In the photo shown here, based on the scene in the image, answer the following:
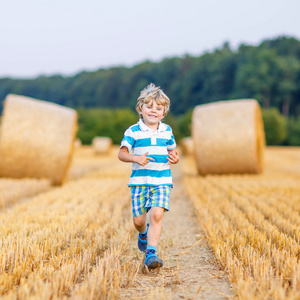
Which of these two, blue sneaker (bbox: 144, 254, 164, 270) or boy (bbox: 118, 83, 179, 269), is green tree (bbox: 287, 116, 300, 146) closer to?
boy (bbox: 118, 83, 179, 269)

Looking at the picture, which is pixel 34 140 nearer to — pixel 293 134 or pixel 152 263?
pixel 152 263

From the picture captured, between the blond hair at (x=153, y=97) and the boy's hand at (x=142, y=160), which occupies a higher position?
the blond hair at (x=153, y=97)

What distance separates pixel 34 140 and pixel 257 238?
5.74m

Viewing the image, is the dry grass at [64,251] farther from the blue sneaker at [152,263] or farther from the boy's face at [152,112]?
the boy's face at [152,112]

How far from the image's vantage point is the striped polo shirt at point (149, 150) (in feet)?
10.6

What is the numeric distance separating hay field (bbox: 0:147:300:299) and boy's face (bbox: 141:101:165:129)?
111 centimetres

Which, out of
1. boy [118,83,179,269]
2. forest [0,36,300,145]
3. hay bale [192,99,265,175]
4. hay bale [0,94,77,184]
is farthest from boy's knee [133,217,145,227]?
forest [0,36,300,145]

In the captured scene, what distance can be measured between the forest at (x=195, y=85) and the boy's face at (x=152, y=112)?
95.8 feet

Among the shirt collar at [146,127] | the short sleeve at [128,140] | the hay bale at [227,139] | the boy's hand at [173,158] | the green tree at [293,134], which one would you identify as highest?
the shirt collar at [146,127]

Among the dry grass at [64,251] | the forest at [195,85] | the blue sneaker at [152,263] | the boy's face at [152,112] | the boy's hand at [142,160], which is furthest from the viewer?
the forest at [195,85]

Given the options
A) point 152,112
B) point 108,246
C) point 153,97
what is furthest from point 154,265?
point 153,97

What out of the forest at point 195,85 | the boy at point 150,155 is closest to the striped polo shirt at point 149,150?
the boy at point 150,155

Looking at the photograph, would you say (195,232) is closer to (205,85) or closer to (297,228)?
(297,228)

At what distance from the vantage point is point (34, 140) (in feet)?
26.2
